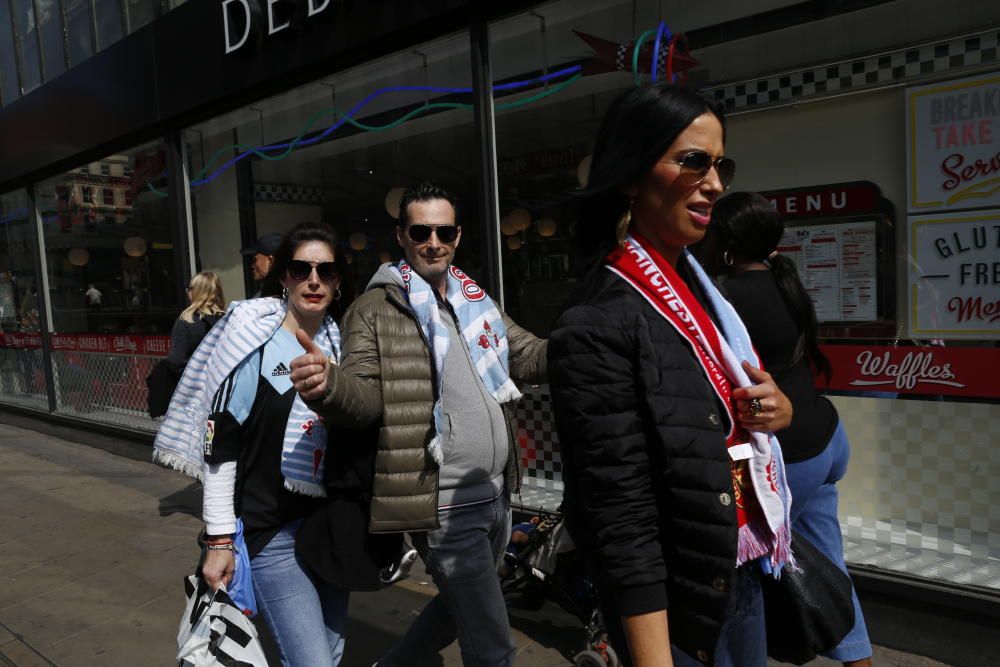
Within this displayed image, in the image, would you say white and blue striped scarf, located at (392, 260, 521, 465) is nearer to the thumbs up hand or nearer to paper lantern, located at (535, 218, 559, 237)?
the thumbs up hand

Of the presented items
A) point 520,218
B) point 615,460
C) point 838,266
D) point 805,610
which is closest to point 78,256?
point 520,218

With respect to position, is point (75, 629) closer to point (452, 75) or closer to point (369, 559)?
point (369, 559)

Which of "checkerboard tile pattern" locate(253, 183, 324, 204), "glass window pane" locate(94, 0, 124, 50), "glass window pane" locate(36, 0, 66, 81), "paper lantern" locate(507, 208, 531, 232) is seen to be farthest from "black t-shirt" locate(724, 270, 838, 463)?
"glass window pane" locate(36, 0, 66, 81)

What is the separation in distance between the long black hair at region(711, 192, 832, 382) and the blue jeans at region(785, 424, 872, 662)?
1.03 ft

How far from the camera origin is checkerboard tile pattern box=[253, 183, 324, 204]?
6.34 m

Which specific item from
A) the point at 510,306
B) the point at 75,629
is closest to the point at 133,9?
the point at 510,306

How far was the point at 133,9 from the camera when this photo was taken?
24.7 feet

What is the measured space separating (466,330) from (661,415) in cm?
130

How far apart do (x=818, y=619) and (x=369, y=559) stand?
1.29 meters

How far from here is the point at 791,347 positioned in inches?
92.6

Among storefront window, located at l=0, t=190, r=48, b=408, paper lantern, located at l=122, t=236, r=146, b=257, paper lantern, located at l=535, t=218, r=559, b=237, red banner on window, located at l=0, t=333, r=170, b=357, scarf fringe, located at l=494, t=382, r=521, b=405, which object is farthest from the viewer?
storefront window, located at l=0, t=190, r=48, b=408

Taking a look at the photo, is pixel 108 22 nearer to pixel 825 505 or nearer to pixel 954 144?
pixel 954 144

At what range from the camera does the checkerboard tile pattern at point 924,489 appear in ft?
10.4

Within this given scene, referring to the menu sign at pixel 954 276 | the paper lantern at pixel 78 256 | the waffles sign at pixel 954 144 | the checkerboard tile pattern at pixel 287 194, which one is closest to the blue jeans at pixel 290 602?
the menu sign at pixel 954 276
